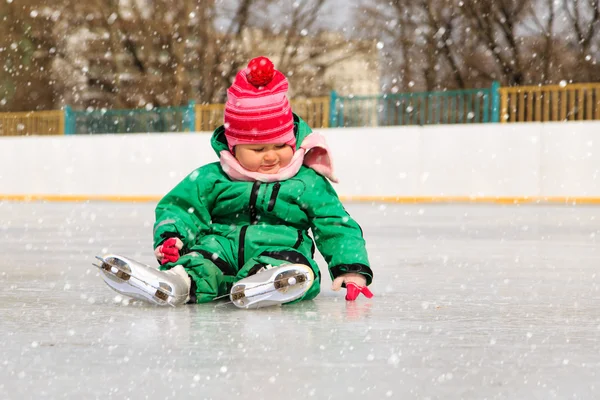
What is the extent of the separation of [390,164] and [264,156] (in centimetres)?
1048

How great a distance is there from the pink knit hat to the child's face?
0.07 feet

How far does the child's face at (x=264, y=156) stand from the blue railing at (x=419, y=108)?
1050 centimetres

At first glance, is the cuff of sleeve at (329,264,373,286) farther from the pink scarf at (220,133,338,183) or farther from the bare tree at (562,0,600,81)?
the bare tree at (562,0,600,81)

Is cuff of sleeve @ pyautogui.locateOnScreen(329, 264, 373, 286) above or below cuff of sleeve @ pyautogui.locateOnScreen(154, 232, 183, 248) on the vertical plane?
below

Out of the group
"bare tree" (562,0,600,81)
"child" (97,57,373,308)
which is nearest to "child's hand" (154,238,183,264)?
"child" (97,57,373,308)

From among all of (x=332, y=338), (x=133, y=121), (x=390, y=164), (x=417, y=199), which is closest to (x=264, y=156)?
(x=332, y=338)

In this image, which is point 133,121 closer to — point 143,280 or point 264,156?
point 264,156

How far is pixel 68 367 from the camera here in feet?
8.09

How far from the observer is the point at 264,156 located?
368 centimetres

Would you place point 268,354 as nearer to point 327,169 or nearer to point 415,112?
point 327,169

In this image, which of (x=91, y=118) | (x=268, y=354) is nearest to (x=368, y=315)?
(x=268, y=354)

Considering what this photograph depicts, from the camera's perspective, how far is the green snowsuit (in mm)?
3616

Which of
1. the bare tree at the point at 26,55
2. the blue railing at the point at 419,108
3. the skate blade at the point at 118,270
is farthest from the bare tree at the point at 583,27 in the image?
the skate blade at the point at 118,270

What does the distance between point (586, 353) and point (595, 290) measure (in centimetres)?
155
